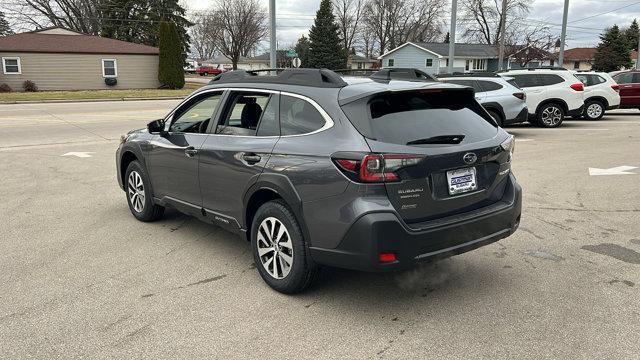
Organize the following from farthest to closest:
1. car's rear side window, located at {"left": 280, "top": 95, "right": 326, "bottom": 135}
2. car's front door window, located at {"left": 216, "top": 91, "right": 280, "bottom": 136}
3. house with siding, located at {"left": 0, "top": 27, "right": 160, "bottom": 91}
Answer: house with siding, located at {"left": 0, "top": 27, "right": 160, "bottom": 91} < car's front door window, located at {"left": 216, "top": 91, "right": 280, "bottom": 136} < car's rear side window, located at {"left": 280, "top": 95, "right": 326, "bottom": 135}

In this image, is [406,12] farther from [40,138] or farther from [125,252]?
[125,252]

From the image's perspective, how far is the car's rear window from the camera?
3.65 m

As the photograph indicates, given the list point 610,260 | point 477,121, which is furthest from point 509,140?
point 610,260

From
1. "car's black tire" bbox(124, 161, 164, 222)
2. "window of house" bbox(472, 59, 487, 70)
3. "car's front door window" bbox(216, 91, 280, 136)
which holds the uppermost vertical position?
"window of house" bbox(472, 59, 487, 70)

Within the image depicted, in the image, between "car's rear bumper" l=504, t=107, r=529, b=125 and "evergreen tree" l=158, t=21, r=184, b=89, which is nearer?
"car's rear bumper" l=504, t=107, r=529, b=125

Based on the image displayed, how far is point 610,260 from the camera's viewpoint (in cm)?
482

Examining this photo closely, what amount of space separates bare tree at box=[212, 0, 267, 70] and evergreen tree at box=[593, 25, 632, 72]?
4705 cm

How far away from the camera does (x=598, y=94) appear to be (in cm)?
1778

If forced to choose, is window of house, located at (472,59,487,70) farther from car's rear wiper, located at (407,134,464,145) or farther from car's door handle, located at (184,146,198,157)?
car's rear wiper, located at (407,134,464,145)

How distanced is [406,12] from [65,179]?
3301 inches

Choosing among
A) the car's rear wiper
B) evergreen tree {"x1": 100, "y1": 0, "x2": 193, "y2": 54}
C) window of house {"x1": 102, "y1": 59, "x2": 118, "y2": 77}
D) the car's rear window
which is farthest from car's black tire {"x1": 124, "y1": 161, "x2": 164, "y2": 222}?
evergreen tree {"x1": 100, "y1": 0, "x2": 193, "y2": 54}

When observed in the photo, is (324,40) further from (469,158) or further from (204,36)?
(469,158)

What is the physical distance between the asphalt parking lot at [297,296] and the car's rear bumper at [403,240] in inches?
17.9

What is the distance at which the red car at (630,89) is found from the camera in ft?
65.1
